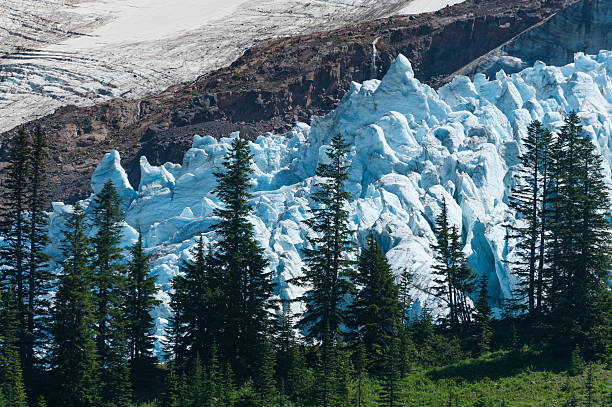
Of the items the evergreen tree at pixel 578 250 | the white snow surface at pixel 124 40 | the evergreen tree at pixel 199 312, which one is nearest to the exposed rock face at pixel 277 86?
the white snow surface at pixel 124 40

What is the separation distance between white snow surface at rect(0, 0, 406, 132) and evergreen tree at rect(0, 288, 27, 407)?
109 m

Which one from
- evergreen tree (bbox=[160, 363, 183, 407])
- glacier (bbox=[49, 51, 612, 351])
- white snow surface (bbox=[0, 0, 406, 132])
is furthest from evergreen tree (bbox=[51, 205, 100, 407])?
white snow surface (bbox=[0, 0, 406, 132])

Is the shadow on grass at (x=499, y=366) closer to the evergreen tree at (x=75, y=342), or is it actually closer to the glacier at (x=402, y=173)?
the glacier at (x=402, y=173)

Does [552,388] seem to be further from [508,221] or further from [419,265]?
[508,221]

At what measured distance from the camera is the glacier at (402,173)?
54.0 m

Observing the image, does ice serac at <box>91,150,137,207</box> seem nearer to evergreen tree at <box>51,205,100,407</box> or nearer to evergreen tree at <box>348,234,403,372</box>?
evergreen tree at <box>51,205,100,407</box>

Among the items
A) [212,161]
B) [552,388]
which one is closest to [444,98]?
[212,161]

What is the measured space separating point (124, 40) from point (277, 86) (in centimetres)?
6685

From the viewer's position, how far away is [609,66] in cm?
8362

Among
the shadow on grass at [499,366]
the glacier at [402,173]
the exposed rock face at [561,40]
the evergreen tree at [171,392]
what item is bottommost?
the evergreen tree at [171,392]

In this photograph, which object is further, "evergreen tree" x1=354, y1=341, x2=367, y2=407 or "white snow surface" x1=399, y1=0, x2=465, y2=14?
"white snow surface" x1=399, y1=0, x2=465, y2=14

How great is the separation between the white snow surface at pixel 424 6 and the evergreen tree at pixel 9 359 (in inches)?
5715

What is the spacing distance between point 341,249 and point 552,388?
10381 mm

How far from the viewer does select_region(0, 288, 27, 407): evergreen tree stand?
29125 millimetres
